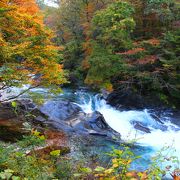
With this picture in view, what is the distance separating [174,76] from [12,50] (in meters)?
10.3

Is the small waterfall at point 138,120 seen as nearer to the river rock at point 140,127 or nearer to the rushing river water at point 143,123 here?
the rushing river water at point 143,123

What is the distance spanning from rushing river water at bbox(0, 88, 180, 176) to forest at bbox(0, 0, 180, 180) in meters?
0.05

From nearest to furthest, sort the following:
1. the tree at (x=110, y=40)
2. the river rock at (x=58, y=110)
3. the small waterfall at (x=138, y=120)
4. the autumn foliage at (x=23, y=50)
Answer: the autumn foliage at (x=23, y=50) < the small waterfall at (x=138, y=120) < the river rock at (x=58, y=110) < the tree at (x=110, y=40)

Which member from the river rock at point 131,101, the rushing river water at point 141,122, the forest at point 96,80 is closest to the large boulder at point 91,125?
the forest at point 96,80

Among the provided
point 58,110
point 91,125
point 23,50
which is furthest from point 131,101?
point 23,50

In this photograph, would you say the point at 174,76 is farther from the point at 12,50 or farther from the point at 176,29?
the point at 12,50

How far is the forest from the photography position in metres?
9.16

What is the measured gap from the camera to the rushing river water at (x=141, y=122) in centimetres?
1081

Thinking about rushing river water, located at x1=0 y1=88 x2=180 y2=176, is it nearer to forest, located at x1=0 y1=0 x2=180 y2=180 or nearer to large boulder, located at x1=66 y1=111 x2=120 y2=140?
forest, located at x1=0 y1=0 x2=180 y2=180

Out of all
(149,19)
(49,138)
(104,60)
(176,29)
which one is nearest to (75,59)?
(104,60)

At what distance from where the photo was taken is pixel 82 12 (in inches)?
894

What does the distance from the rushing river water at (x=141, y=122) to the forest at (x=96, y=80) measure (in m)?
0.05

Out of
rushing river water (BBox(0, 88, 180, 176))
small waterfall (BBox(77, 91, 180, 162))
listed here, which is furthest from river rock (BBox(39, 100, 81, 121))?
small waterfall (BBox(77, 91, 180, 162))

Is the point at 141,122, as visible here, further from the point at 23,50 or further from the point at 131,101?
the point at 23,50
